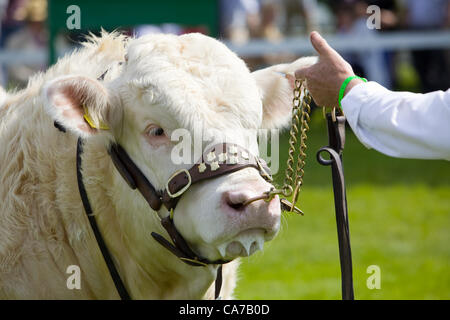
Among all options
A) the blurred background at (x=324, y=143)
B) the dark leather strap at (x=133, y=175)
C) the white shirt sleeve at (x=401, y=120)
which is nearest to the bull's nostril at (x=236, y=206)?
the dark leather strap at (x=133, y=175)

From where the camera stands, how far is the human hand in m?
3.20

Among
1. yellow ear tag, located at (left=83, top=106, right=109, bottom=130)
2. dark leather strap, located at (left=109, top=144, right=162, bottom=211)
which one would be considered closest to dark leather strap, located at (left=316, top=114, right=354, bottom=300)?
dark leather strap, located at (left=109, top=144, right=162, bottom=211)

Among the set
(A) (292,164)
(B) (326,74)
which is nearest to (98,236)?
(A) (292,164)

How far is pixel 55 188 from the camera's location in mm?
3707

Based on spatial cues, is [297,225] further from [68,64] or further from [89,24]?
[68,64]

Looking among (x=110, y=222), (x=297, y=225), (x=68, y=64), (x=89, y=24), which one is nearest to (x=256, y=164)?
(x=110, y=222)

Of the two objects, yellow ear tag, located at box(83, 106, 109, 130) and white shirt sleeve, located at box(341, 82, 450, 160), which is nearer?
white shirt sleeve, located at box(341, 82, 450, 160)

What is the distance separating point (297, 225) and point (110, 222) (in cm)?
449

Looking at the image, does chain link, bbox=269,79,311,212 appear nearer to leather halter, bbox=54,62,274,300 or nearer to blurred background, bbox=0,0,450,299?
leather halter, bbox=54,62,274,300

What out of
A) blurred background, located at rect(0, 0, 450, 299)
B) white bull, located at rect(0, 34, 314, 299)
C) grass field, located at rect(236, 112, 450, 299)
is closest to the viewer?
white bull, located at rect(0, 34, 314, 299)

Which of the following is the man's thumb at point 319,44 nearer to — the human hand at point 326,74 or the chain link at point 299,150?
the human hand at point 326,74

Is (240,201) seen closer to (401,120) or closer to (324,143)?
(401,120)

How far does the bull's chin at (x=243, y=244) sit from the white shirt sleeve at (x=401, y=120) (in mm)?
600

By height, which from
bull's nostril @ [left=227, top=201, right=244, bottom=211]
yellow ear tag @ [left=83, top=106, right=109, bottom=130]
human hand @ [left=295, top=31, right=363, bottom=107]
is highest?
human hand @ [left=295, top=31, right=363, bottom=107]
